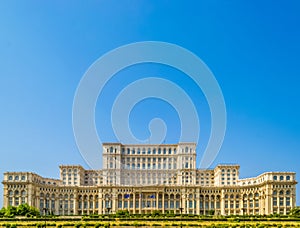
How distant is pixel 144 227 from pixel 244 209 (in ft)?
204

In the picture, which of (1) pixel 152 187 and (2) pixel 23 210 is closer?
(2) pixel 23 210

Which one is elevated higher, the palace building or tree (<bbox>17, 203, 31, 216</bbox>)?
the palace building

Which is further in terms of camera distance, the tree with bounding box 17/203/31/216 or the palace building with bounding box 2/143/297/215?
the palace building with bounding box 2/143/297/215

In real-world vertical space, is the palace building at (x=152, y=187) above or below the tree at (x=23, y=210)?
above

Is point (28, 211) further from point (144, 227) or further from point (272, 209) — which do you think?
point (272, 209)

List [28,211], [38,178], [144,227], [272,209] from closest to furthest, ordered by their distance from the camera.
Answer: [144,227], [28,211], [272,209], [38,178]

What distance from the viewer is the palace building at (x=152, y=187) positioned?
105 m

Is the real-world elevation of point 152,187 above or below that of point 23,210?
above

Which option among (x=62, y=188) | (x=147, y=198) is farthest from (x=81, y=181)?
(x=147, y=198)

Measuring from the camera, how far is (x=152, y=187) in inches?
4451

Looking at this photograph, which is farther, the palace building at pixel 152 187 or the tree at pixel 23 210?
the palace building at pixel 152 187

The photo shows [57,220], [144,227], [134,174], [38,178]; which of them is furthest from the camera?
[134,174]

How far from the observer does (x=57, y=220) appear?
68.0 meters

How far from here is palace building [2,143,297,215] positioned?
105438mm
